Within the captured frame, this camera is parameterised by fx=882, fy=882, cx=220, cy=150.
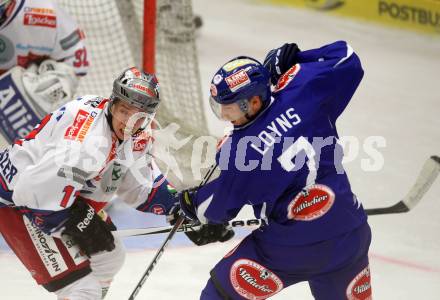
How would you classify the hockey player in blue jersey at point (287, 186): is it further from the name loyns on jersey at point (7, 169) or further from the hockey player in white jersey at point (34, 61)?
the hockey player in white jersey at point (34, 61)

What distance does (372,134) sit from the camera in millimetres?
5961

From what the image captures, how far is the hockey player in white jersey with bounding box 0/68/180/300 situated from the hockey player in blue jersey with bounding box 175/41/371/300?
0.28 meters

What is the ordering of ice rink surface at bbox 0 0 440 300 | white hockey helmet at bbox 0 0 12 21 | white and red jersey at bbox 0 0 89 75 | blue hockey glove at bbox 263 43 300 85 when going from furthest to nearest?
white and red jersey at bbox 0 0 89 75
white hockey helmet at bbox 0 0 12 21
ice rink surface at bbox 0 0 440 300
blue hockey glove at bbox 263 43 300 85

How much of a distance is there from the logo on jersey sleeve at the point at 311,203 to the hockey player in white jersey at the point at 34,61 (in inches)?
75.9

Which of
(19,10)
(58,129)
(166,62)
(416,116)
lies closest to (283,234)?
(58,129)

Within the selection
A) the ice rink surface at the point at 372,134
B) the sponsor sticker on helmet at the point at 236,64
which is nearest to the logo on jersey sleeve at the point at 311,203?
the sponsor sticker on helmet at the point at 236,64

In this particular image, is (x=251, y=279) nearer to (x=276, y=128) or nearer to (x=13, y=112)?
(x=276, y=128)

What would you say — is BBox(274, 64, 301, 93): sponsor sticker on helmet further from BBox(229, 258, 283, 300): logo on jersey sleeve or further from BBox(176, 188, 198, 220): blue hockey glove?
BBox(229, 258, 283, 300): logo on jersey sleeve

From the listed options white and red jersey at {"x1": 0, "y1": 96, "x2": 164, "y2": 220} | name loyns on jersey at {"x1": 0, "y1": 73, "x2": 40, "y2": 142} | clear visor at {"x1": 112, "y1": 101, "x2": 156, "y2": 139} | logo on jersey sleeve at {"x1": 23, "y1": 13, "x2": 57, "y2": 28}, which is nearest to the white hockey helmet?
logo on jersey sleeve at {"x1": 23, "y1": 13, "x2": 57, "y2": 28}

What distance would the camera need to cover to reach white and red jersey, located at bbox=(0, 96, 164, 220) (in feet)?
9.16

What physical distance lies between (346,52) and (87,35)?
14.5ft

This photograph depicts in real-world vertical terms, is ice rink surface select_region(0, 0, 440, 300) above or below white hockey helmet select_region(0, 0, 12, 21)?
below

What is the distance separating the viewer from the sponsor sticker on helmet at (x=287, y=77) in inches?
113

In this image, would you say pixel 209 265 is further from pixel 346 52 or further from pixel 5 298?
pixel 346 52
